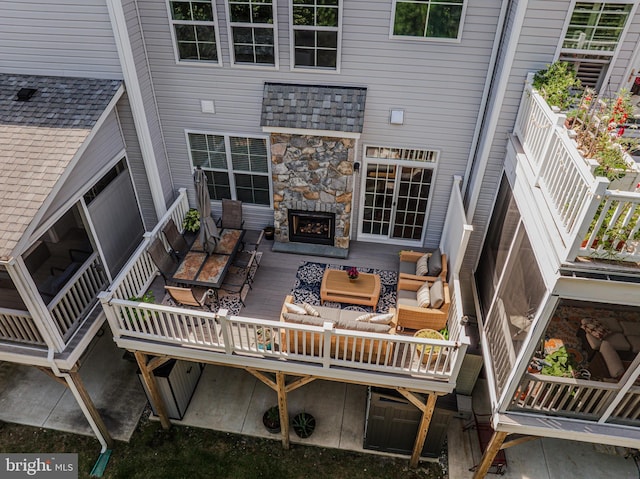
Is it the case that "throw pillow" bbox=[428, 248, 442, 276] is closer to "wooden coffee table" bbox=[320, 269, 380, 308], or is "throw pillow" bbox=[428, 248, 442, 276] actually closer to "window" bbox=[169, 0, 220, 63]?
"wooden coffee table" bbox=[320, 269, 380, 308]

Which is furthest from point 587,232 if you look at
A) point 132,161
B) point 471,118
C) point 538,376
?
point 132,161

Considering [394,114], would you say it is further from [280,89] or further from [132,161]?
[132,161]

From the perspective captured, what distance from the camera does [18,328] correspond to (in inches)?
305

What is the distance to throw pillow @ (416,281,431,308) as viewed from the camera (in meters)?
8.63

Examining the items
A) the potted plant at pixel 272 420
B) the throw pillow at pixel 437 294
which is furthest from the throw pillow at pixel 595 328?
the potted plant at pixel 272 420

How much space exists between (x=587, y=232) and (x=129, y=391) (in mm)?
Result: 9607

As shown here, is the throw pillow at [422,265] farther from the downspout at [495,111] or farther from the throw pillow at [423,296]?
the downspout at [495,111]

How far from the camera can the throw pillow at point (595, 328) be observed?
8195 millimetres

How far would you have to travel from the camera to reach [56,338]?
778 centimetres

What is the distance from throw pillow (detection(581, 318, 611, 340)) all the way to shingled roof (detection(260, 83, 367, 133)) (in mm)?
5566

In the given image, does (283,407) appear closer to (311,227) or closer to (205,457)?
(205,457)

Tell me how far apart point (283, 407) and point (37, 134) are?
21.7 ft

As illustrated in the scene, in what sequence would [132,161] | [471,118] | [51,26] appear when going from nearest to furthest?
[51,26] < [471,118] < [132,161]

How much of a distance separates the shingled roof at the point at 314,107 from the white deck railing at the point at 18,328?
5.39 metres
